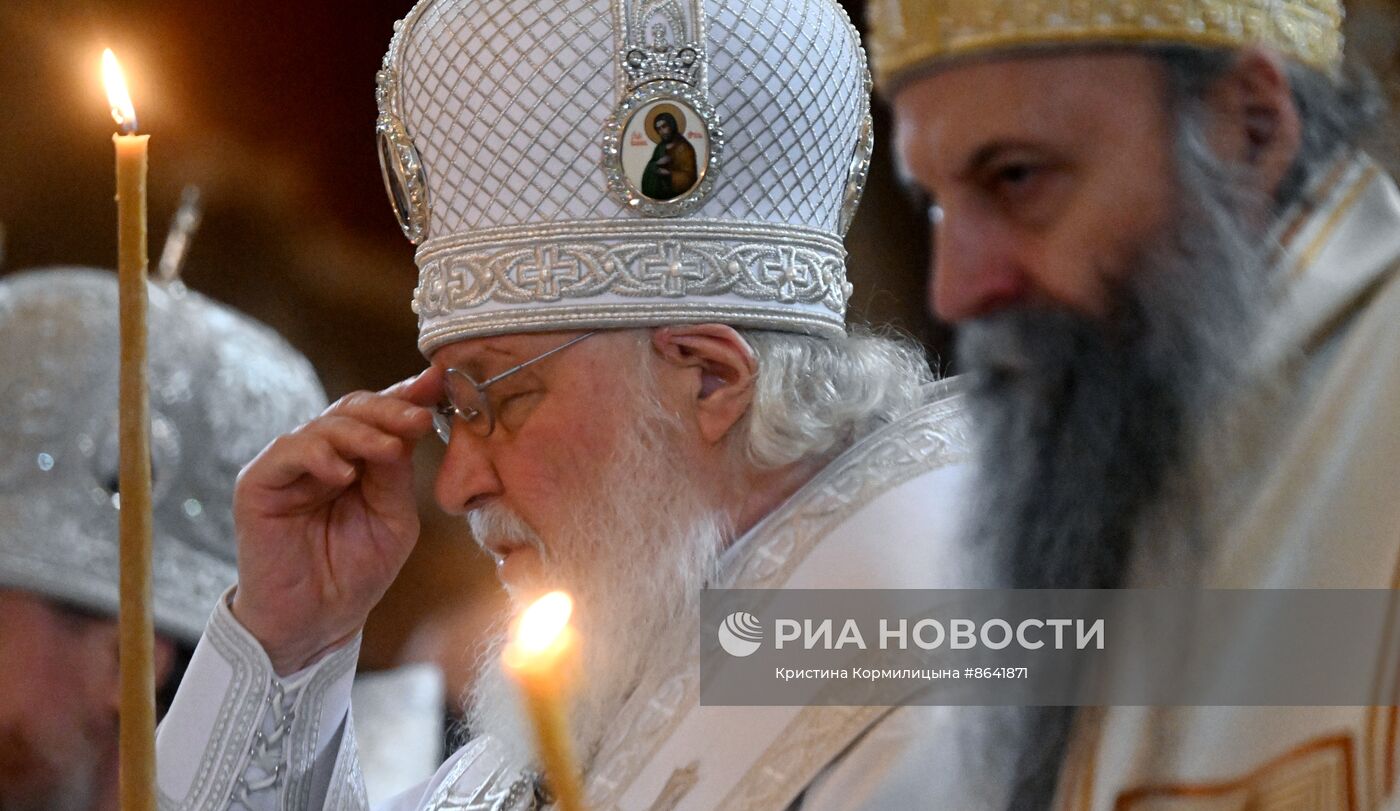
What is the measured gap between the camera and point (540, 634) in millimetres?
1072

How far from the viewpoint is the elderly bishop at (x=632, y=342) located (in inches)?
104

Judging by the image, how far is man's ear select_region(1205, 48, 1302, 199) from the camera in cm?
152

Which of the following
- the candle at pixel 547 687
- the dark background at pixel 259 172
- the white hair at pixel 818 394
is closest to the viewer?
the candle at pixel 547 687

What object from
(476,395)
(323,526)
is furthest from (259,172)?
(476,395)

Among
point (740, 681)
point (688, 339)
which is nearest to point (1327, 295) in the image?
point (740, 681)

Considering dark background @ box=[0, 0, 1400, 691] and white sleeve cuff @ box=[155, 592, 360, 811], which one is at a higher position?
dark background @ box=[0, 0, 1400, 691]

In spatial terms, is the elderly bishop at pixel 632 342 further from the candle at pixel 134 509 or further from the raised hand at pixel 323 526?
the candle at pixel 134 509

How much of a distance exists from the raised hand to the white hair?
0.55m

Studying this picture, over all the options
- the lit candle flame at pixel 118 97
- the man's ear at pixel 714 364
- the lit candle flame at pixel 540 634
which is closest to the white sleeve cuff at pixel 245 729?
the man's ear at pixel 714 364

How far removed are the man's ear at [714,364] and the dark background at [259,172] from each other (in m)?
2.69

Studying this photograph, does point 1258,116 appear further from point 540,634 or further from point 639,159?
point 639,159

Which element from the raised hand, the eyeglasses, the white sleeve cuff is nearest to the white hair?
the eyeglasses

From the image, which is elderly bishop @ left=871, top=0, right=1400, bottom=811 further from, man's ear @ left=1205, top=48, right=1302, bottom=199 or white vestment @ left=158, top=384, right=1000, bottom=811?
white vestment @ left=158, top=384, right=1000, bottom=811

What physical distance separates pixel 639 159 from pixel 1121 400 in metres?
1.32
